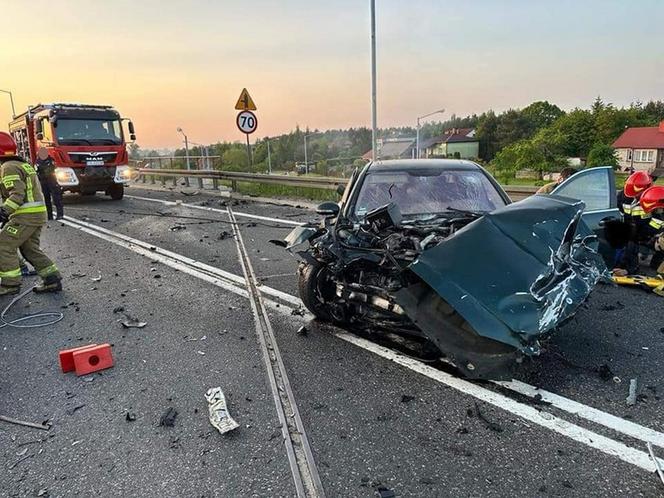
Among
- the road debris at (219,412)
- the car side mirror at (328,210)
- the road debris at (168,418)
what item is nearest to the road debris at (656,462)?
the road debris at (219,412)

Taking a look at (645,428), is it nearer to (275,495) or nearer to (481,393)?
(481,393)

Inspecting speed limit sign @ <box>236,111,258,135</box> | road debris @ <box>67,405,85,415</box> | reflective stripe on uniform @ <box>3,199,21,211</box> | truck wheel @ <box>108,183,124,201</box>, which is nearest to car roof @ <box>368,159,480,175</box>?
road debris @ <box>67,405,85,415</box>

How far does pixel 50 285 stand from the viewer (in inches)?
223

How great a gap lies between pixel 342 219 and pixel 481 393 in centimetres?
200

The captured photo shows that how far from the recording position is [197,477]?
92.7 inches

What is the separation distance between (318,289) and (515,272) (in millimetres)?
1909

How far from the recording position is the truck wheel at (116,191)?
15570 millimetres

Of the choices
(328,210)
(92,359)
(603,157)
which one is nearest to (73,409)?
(92,359)

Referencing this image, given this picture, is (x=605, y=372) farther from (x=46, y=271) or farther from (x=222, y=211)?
(x=222, y=211)

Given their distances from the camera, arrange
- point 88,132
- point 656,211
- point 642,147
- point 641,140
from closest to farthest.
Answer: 1. point 656,211
2. point 88,132
3. point 641,140
4. point 642,147

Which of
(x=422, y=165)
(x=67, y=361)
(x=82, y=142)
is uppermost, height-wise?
(x=82, y=142)

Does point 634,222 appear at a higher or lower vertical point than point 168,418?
higher

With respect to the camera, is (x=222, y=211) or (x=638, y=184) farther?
(x=222, y=211)

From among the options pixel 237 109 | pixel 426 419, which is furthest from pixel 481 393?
pixel 237 109
